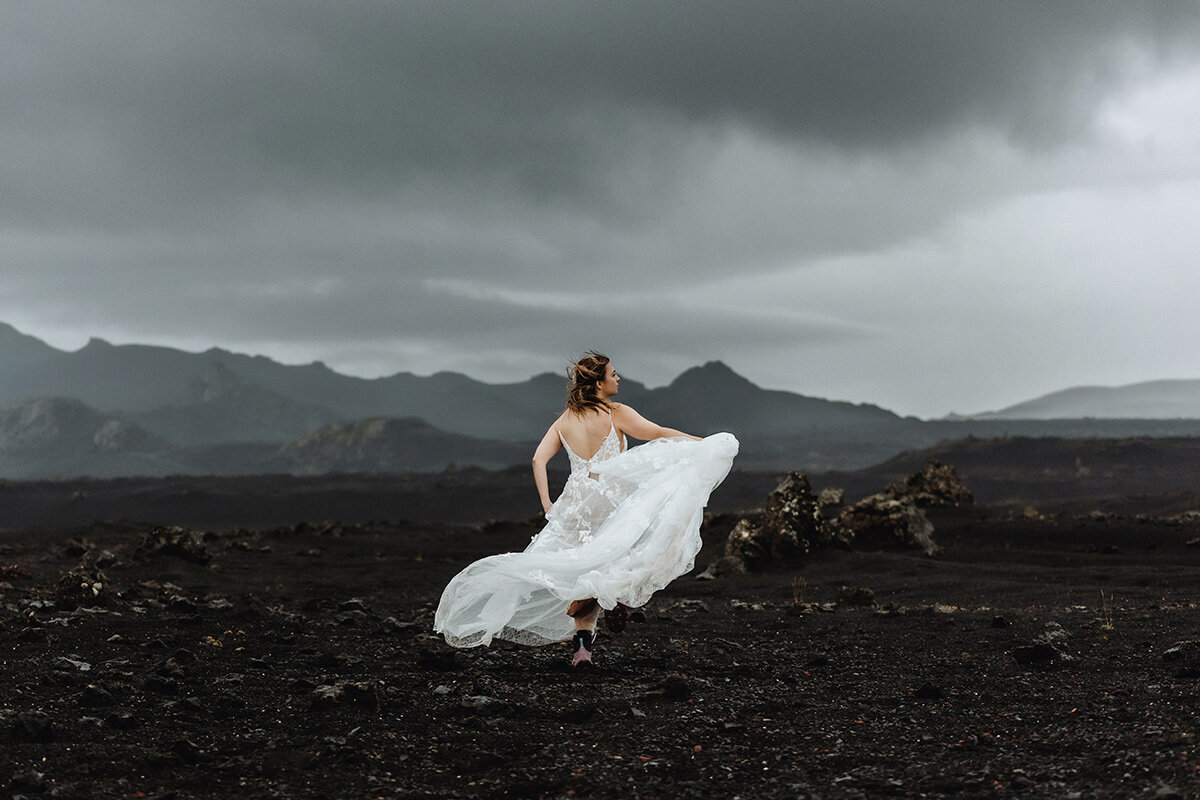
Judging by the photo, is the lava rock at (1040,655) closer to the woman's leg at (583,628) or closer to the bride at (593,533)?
the bride at (593,533)

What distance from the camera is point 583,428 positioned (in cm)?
781

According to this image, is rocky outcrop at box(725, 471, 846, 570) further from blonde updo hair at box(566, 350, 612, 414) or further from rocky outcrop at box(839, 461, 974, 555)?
blonde updo hair at box(566, 350, 612, 414)

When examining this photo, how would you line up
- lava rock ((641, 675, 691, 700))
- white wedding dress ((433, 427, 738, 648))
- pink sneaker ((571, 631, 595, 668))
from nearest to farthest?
lava rock ((641, 675, 691, 700)) → white wedding dress ((433, 427, 738, 648)) → pink sneaker ((571, 631, 595, 668))

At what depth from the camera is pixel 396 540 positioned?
29.8m

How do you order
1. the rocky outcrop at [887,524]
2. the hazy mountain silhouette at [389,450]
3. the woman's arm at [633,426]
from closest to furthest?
the woman's arm at [633,426], the rocky outcrop at [887,524], the hazy mountain silhouette at [389,450]

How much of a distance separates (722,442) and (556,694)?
2.71 meters

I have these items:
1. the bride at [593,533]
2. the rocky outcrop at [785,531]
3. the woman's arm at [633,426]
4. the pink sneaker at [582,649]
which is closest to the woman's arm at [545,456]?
the bride at [593,533]

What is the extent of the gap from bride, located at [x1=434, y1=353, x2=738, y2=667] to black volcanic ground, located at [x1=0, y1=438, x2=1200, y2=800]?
51 cm

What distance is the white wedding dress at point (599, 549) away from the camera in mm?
7262

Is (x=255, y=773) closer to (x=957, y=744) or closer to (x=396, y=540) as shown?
(x=957, y=744)

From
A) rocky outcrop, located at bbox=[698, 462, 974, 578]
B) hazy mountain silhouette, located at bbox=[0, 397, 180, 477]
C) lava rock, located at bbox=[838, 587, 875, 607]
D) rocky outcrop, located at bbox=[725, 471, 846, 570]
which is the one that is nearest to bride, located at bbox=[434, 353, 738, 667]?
lava rock, located at bbox=[838, 587, 875, 607]

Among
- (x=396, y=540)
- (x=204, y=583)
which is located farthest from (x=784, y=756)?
(x=396, y=540)

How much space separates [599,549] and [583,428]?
1.13 metres

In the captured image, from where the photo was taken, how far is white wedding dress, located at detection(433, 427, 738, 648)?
726 cm
